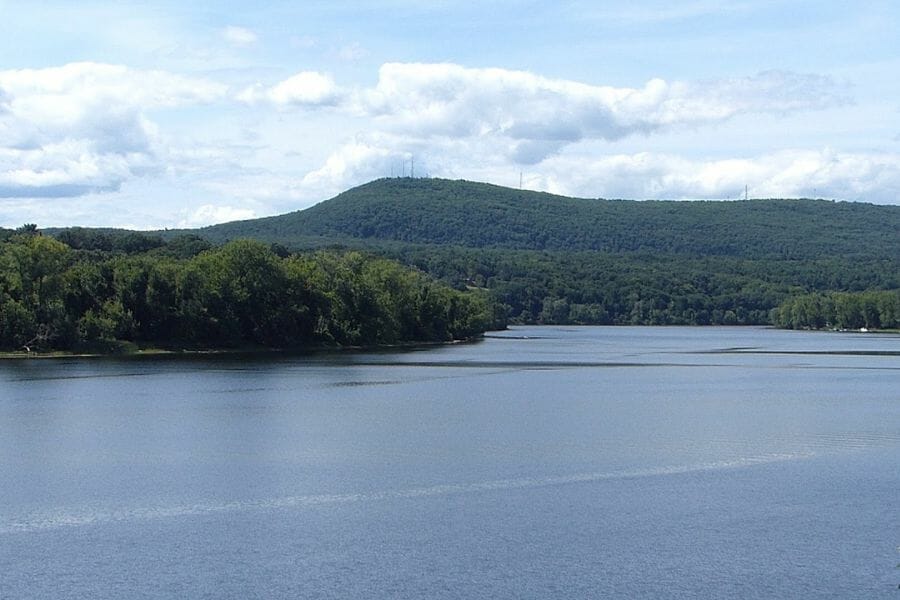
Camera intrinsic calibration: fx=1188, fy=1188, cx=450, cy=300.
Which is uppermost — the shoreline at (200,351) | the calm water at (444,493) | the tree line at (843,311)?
the tree line at (843,311)

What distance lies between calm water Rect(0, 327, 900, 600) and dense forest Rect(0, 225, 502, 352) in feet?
76.2

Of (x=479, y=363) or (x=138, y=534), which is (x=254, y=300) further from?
(x=138, y=534)

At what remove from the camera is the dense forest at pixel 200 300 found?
8000cm

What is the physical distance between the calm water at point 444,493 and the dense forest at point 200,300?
23218 millimetres

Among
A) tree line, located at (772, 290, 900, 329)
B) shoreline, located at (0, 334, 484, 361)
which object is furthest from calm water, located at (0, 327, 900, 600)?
tree line, located at (772, 290, 900, 329)

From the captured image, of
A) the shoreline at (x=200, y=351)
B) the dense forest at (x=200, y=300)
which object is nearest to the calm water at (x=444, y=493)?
the shoreline at (x=200, y=351)

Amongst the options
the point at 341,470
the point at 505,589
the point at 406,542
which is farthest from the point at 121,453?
the point at 505,589

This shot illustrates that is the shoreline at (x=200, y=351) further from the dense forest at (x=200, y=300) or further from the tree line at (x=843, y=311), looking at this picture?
the tree line at (x=843, y=311)

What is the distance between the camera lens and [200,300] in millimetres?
87312

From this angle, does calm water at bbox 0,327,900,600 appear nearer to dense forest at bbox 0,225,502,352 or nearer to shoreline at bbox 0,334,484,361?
shoreline at bbox 0,334,484,361

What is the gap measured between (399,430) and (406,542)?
1737cm

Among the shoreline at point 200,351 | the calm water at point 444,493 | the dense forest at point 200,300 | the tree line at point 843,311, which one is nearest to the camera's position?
the calm water at point 444,493

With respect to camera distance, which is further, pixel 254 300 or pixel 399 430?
pixel 254 300

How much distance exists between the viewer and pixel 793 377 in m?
70.2
